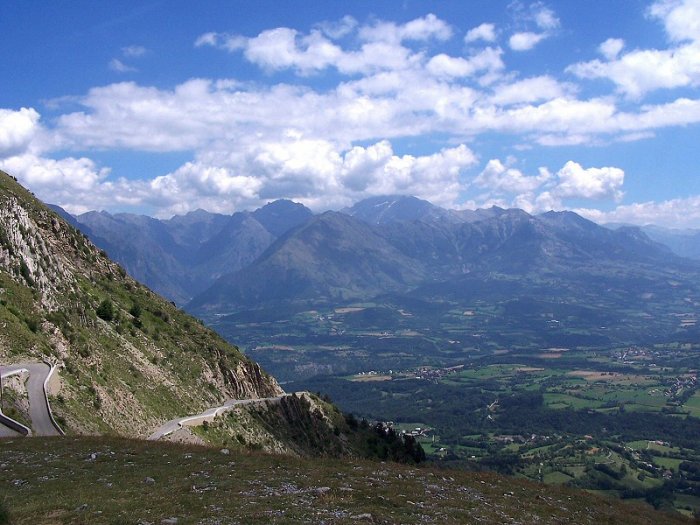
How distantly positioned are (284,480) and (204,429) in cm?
2654

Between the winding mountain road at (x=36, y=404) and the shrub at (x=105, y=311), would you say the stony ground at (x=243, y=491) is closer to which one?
the winding mountain road at (x=36, y=404)

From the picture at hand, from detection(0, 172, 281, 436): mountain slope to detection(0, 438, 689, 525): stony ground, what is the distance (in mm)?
11958

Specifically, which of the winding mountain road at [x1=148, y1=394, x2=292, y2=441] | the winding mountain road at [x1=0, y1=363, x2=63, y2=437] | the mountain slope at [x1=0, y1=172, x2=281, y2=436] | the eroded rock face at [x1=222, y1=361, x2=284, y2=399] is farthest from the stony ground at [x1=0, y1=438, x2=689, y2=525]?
the eroded rock face at [x1=222, y1=361, x2=284, y2=399]

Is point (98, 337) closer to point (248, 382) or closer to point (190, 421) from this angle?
point (190, 421)

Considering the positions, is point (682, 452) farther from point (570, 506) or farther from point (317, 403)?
point (570, 506)

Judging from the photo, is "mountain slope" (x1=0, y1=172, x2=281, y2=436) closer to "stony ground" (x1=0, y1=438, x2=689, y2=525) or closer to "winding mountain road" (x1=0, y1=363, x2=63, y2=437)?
"winding mountain road" (x1=0, y1=363, x2=63, y2=437)

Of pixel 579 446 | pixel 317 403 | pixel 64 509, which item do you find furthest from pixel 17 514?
pixel 579 446

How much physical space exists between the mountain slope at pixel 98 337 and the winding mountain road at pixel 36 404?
1253 millimetres

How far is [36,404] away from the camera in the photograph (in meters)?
36.7

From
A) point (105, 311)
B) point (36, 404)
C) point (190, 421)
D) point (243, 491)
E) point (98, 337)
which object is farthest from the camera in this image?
point (105, 311)

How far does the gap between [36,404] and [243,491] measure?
69.4 ft

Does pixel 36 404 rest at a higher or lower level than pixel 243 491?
lower

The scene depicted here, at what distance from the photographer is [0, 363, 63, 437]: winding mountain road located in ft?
110

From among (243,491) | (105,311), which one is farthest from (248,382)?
(243,491)
